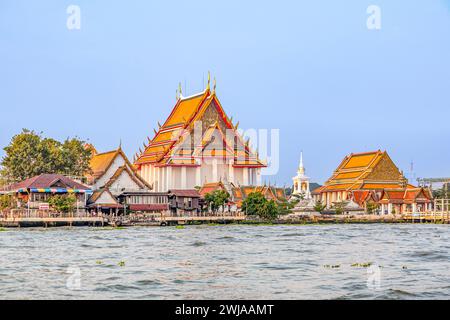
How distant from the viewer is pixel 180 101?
11094cm

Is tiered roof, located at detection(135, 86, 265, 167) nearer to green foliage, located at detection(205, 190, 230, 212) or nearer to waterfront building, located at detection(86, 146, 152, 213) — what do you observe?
waterfront building, located at detection(86, 146, 152, 213)

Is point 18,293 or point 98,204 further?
point 98,204

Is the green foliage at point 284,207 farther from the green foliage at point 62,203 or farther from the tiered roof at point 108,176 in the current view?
the green foliage at point 62,203

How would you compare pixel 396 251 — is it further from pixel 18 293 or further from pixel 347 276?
pixel 18 293

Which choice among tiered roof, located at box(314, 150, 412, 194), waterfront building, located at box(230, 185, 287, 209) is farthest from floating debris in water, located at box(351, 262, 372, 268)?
tiered roof, located at box(314, 150, 412, 194)

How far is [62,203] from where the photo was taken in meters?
73.9

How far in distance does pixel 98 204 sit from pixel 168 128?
29138 millimetres

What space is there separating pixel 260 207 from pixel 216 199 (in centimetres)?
445

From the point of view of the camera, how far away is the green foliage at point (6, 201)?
7825cm

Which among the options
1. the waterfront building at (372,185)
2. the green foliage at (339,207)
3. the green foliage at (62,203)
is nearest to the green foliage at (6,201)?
the green foliage at (62,203)

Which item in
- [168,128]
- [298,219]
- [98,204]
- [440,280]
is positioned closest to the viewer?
[440,280]

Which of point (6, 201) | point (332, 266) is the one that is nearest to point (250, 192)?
point (6, 201)

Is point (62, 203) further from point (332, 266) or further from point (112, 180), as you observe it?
point (332, 266)

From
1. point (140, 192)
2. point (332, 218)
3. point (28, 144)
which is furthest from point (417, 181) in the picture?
point (28, 144)
